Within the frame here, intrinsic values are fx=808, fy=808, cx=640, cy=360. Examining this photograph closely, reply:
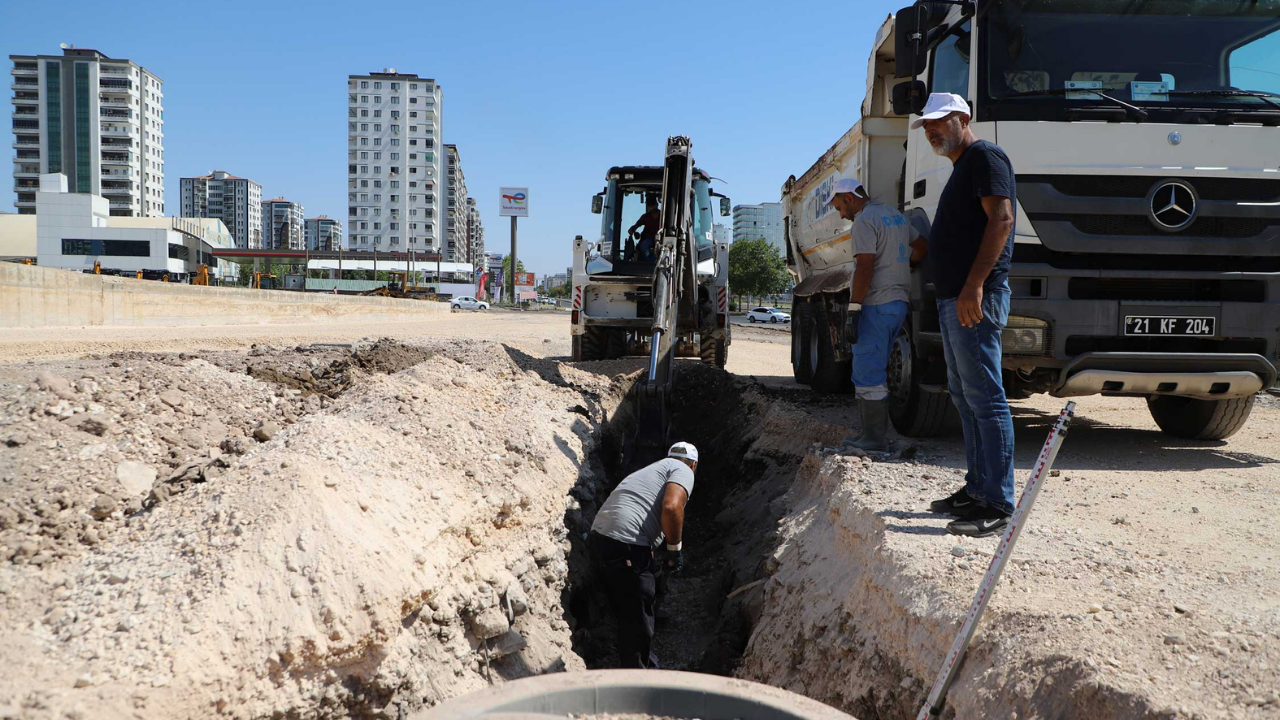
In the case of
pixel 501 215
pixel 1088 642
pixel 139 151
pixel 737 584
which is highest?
pixel 139 151

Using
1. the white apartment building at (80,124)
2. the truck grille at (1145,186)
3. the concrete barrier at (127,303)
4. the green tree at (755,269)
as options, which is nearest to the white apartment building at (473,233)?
the white apartment building at (80,124)

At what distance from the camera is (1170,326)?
5.38 meters

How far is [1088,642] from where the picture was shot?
9.23 ft

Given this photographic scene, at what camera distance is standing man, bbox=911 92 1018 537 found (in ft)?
13.1

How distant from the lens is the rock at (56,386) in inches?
186

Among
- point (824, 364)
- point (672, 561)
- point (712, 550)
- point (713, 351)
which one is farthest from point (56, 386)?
point (713, 351)

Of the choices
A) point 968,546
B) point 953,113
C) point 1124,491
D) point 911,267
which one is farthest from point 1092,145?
point 968,546

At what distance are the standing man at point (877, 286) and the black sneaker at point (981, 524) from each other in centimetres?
158

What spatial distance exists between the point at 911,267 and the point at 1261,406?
6532 mm

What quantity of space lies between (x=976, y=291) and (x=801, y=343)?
23.1ft

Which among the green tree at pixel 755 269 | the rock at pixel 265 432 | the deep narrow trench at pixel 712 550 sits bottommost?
the deep narrow trench at pixel 712 550

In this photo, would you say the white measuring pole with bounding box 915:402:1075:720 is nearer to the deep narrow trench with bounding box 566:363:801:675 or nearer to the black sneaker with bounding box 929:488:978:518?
the black sneaker with bounding box 929:488:978:518

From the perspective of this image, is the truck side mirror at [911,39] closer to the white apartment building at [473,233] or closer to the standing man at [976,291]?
the standing man at [976,291]

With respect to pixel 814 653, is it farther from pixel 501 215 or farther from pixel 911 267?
pixel 501 215
